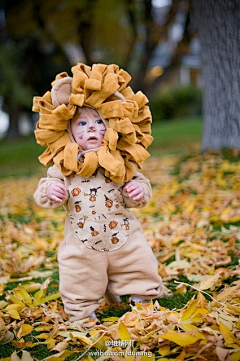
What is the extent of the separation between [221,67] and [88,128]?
413 centimetres

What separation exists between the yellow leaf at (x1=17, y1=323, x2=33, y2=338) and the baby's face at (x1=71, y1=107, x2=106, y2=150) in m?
0.99

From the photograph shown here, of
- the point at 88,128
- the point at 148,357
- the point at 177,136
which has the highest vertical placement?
the point at 88,128

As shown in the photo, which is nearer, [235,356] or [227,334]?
[235,356]

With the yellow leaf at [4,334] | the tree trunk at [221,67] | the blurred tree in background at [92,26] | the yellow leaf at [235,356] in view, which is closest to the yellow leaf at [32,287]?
the yellow leaf at [4,334]

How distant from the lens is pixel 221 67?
5785 mm

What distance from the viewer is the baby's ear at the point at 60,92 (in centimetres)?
218

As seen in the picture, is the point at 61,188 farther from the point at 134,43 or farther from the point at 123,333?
the point at 134,43

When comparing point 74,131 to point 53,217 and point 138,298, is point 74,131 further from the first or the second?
point 53,217

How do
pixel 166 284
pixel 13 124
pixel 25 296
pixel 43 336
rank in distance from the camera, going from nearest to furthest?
pixel 43 336
pixel 25 296
pixel 166 284
pixel 13 124

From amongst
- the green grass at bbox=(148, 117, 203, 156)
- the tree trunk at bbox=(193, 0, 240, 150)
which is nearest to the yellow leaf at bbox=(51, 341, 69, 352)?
the tree trunk at bbox=(193, 0, 240, 150)

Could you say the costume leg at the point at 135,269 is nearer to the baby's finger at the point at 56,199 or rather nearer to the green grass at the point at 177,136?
the baby's finger at the point at 56,199

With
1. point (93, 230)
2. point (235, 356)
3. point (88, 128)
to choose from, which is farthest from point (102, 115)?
point (235, 356)

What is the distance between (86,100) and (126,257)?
34.5 inches

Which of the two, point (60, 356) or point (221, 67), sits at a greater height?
point (221, 67)
